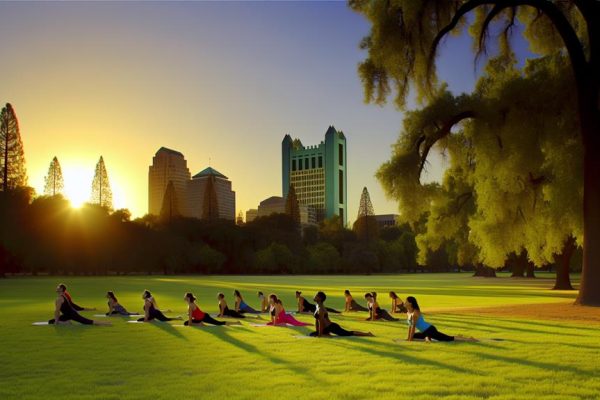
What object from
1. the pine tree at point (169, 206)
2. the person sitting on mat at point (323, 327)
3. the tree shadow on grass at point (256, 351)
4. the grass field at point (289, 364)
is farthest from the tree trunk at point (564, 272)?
the pine tree at point (169, 206)

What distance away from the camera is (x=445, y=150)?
101 feet

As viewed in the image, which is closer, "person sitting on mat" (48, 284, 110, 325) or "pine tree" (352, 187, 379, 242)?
"person sitting on mat" (48, 284, 110, 325)

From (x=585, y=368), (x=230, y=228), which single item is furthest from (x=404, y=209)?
(x=230, y=228)

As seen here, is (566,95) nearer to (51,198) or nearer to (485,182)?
(485,182)

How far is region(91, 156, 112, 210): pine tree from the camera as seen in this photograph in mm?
121938

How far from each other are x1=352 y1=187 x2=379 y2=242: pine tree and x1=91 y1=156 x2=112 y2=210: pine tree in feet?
226

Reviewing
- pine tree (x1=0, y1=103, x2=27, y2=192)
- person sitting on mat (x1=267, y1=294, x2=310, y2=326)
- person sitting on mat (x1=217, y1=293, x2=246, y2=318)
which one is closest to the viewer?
person sitting on mat (x1=267, y1=294, x2=310, y2=326)

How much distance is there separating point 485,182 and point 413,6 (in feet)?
38.1

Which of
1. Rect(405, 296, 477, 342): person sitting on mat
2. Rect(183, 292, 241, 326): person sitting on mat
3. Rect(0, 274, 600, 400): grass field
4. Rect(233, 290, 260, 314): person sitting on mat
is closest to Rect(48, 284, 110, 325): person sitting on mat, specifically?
Rect(0, 274, 600, 400): grass field

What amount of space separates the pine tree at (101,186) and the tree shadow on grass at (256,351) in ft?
356

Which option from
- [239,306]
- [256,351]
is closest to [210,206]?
[239,306]

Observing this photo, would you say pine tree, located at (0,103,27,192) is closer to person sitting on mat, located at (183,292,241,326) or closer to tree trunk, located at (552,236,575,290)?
tree trunk, located at (552,236,575,290)

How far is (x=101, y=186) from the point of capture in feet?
401

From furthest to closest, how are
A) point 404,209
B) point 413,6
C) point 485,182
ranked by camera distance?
point 485,182 → point 404,209 → point 413,6
